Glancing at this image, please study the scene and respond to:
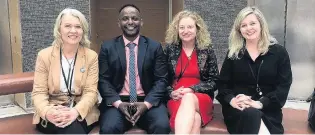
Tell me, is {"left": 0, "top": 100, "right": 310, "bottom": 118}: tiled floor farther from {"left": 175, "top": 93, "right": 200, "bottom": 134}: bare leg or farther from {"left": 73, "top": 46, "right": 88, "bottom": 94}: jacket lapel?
{"left": 73, "top": 46, "right": 88, "bottom": 94}: jacket lapel

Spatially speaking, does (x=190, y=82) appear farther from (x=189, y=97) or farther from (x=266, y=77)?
(x=266, y=77)

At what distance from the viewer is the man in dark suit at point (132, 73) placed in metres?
3.57

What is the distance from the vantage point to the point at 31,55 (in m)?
4.80

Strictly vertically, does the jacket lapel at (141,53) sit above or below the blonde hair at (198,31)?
below

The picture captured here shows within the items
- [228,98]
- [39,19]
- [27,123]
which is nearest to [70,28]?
[27,123]

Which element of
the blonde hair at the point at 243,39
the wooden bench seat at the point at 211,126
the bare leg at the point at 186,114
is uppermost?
the blonde hair at the point at 243,39

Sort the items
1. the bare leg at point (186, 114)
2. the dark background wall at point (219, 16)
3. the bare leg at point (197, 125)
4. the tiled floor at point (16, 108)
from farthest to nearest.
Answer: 1. the dark background wall at point (219, 16)
2. the tiled floor at point (16, 108)
3. the bare leg at point (197, 125)
4. the bare leg at point (186, 114)

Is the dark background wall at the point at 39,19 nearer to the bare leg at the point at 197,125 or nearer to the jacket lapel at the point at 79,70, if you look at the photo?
the jacket lapel at the point at 79,70

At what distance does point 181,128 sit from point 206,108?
1.70 ft

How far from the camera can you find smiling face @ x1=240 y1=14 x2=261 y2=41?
3494 millimetres

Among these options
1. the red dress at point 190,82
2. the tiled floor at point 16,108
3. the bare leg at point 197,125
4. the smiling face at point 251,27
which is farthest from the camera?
the tiled floor at point 16,108

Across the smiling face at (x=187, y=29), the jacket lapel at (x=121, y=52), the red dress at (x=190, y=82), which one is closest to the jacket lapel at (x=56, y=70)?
the jacket lapel at (x=121, y=52)

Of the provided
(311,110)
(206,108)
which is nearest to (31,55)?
(206,108)

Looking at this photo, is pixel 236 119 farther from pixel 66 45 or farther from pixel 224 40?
pixel 224 40
